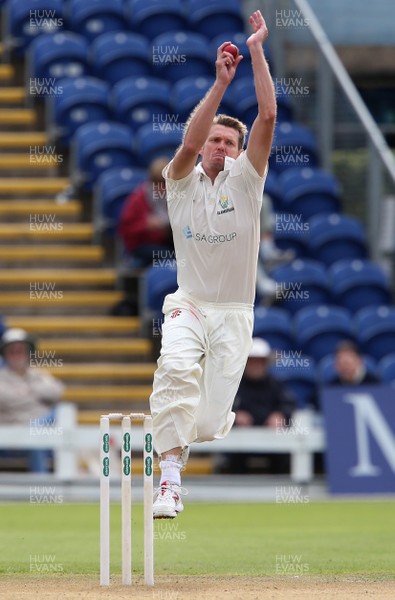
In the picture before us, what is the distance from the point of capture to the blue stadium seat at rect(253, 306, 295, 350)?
→ 56.9 feet

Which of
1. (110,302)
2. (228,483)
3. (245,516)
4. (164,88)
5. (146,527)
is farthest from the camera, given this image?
(164,88)

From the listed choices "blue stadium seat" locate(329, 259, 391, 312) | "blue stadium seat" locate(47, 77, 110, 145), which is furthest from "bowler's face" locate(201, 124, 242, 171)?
"blue stadium seat" locate(47, 77, 110, 145)

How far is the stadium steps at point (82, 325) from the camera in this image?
1844 cm

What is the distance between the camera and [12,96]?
21234mm

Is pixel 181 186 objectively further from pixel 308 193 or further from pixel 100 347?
pixel 308 193

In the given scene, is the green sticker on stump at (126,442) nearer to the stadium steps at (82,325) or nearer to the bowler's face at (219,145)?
the bowler's face at (219,145)

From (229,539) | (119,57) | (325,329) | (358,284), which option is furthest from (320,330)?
(229,539)

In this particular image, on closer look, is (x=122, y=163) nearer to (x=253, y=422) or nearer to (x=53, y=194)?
(x=53, y=194)

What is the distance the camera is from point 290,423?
642 inches

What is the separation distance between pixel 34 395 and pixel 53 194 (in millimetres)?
4429

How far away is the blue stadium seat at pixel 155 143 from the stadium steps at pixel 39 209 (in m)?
1.05

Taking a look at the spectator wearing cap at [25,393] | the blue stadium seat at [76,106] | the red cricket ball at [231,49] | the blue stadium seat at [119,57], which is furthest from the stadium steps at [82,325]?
the red cricket ball at [231,49]

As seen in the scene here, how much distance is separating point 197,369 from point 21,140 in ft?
38.8

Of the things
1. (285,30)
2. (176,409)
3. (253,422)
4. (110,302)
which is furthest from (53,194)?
(176,409)
